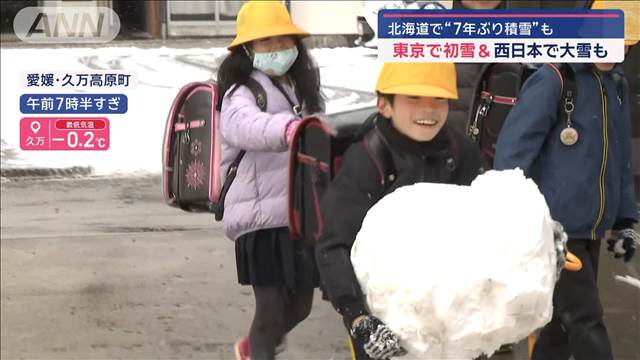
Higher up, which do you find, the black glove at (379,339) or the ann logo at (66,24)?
the ann logo at (66,24)

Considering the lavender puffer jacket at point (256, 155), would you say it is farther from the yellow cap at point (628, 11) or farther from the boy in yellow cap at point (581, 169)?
the yellow cap at point (628, 11)

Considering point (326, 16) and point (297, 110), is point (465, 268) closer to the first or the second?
point (297, 110)

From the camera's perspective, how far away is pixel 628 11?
190cm

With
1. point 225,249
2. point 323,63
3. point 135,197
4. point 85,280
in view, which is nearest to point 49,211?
point 85,280

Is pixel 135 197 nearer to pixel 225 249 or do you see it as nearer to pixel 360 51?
pixel 225 249

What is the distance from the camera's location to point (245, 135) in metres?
2.03

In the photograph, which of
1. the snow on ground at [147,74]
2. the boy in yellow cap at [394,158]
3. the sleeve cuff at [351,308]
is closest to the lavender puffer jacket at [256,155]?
the snow on ground at [147,74]

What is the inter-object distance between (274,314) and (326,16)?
0.61 metres

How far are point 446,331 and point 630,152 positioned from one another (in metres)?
0.72

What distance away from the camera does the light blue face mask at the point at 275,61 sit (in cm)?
201

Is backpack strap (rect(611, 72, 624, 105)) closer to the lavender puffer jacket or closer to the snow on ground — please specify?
A: the snow on ground
